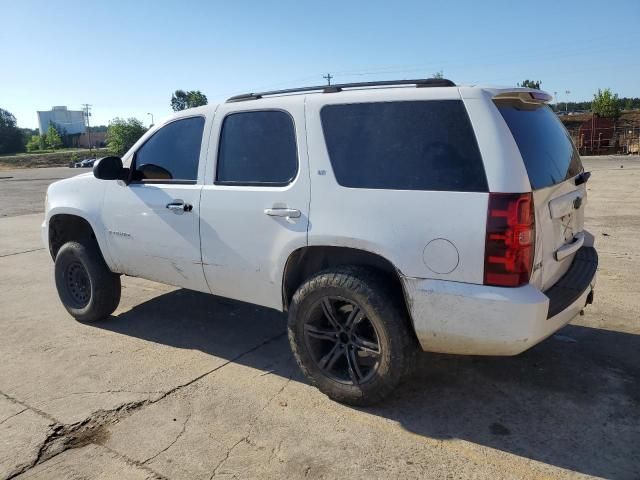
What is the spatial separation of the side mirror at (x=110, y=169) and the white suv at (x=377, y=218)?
2 centimetres

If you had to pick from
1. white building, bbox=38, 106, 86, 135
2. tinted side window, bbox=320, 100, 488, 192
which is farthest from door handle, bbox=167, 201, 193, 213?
white building, bbox=38, 106, 86, 135

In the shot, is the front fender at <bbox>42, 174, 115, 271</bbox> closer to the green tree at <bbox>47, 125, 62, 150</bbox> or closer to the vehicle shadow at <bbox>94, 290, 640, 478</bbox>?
the vehicle shadow at <bbox>94, 290, 640, 478</bbox>

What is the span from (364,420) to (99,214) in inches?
118

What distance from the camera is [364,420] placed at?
10.2 feet

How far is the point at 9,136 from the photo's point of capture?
116 meters

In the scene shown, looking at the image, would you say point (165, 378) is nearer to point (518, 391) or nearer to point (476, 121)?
point (518, 391)

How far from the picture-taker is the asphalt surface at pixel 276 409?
271cm

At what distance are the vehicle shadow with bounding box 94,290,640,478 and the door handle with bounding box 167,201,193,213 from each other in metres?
1.23

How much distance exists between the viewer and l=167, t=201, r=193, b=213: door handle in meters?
3.88

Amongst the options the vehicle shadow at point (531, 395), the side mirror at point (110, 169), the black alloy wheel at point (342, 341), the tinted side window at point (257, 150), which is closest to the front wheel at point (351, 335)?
the black alloy wheel at point (342, 341)

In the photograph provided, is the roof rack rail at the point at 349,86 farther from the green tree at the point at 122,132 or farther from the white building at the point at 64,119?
the white building at the point at 64,119

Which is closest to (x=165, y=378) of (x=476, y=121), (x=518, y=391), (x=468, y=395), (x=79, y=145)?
(x=468, y=395)

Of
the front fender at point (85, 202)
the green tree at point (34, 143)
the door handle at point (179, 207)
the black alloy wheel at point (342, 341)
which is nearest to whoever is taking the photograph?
the black alloy wheel at point (342, 341)

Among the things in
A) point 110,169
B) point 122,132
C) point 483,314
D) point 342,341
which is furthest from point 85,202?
point 122,132
